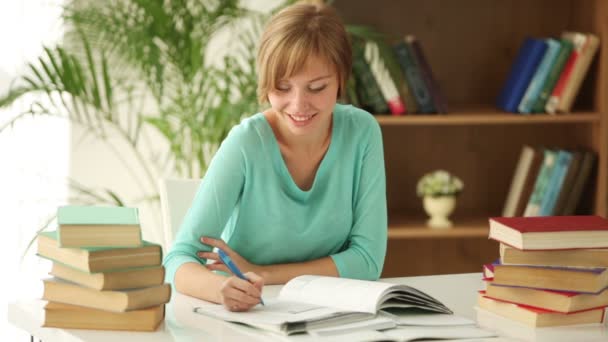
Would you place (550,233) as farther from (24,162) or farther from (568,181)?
(24,162)

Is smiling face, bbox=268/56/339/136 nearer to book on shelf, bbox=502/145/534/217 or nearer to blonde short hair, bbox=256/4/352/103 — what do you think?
blonde short hair, bbox=256/4/352/103

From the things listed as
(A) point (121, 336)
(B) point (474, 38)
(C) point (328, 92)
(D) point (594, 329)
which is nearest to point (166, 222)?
(C) point (328, 92)

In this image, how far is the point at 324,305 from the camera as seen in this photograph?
165 centimetres

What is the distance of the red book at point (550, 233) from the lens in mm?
1663

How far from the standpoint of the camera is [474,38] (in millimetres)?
3701

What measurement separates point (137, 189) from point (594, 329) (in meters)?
2.49

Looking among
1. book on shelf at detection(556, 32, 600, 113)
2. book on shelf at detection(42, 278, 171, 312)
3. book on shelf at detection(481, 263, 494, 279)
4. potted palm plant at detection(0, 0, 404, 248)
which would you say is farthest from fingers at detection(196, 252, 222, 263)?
book on shelf at detection(556, 32, 600, 113)

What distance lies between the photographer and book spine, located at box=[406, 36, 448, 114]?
3430mm

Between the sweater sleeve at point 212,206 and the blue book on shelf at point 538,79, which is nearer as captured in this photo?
the sweater sleeve at point 212,206

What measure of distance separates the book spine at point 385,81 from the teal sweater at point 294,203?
3.93ft

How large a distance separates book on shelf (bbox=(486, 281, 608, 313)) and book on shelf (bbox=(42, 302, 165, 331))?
0.61 meters

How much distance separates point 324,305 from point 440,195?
1920mm

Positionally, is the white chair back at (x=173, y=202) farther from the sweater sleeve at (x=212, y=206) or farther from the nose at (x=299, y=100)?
the nose at (x=299, y=100)

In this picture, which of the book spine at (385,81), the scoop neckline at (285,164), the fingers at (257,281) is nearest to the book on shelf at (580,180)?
the book spine at (385,81)
